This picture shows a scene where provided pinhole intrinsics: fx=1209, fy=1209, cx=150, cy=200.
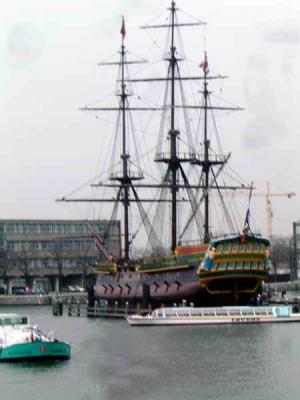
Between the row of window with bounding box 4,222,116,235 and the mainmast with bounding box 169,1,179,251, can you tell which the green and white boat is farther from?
the row of window with bounding box 4,222,116,235

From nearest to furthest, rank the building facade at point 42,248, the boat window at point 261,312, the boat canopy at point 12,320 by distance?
1. the boat canopy at point 12,320
2. the boat window at point 261,312
3. the building facade at point 42,248

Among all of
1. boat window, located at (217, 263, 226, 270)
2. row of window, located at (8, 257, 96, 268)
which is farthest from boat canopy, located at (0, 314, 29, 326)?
row of window, located at (8, 257, 96, 268)

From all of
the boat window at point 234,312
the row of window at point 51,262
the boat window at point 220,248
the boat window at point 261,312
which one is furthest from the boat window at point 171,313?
the row of window at point 51,262

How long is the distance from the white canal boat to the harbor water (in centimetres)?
573

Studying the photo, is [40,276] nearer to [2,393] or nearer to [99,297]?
[99,297]

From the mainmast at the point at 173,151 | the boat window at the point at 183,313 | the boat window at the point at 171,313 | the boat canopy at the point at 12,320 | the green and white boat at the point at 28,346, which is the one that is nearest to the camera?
the green and white boat at the point at 28,346

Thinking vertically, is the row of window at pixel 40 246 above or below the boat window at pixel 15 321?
above

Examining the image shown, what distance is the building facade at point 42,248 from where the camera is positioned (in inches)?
7461

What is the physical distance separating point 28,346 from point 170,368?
714cm

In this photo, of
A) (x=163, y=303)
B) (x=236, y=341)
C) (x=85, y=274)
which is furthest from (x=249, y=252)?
(x=85, y=274)

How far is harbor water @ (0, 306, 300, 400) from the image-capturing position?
4872cm

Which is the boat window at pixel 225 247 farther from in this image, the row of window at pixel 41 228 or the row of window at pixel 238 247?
the row of window at pixel 41 228

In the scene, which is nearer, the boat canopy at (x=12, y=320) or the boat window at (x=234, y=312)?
the boat canopy at (x=12, y=320)

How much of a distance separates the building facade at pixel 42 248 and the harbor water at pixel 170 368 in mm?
109617
